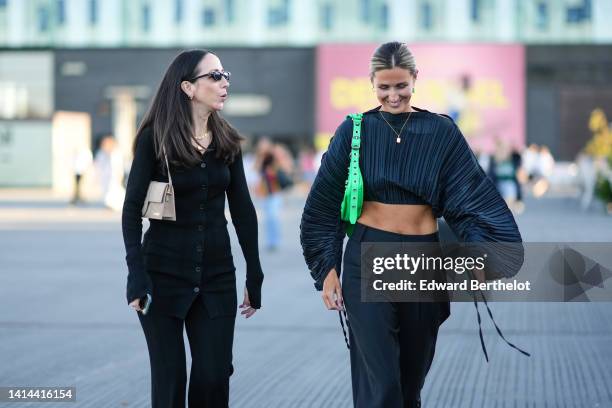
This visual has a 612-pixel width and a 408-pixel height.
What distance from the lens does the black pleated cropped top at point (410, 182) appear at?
175 inches

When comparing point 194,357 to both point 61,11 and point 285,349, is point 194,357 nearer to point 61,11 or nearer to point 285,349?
point 285,349

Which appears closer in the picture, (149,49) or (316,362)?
(316,362)

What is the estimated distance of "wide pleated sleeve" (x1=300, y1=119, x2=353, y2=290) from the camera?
4.54 m

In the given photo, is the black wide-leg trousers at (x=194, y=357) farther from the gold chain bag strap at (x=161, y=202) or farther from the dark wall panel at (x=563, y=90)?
the dark wall panel at (x=563, y=90)

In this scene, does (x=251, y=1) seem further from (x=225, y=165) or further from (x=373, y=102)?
(x=225, y=165)

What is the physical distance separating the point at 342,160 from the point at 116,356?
13.7 feet

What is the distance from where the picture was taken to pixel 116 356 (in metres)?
8.28

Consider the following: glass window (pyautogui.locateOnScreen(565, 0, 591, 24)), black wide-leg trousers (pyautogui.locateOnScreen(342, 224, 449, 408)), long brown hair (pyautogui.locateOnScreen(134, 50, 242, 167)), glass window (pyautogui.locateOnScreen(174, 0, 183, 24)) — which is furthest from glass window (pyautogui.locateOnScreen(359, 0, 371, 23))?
black wide-leg trousers (pyautogui.locateOnScreen(342, 224, 449, 408))

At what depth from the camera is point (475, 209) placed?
176 inches

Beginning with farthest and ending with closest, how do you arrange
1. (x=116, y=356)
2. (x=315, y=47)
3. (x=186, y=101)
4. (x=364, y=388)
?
(x=315, y=47), (x=116, y=356), (x=186, y=101), (x=364, y=388)

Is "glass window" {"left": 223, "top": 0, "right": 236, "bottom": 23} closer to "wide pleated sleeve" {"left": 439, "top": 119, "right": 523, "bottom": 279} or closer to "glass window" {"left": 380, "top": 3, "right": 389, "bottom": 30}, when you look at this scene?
"glass window" {"left": 380, "top": 3, "right": 389, "bottom": 30}

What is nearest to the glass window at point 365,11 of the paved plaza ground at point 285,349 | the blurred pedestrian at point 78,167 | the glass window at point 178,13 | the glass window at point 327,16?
the glass window at point 327,16

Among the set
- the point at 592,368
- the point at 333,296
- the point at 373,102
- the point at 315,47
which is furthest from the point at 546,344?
the point at 315,47

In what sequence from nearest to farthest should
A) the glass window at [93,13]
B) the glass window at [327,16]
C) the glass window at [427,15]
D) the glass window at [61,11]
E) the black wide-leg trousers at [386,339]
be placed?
the black wide-leg trousers at [386,339] < the glass window at [427,15] < the glass window at [327,16] < the glass window at [93,13] < the glass window at [61,11]
